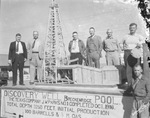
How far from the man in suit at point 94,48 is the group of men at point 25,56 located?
1.25 m

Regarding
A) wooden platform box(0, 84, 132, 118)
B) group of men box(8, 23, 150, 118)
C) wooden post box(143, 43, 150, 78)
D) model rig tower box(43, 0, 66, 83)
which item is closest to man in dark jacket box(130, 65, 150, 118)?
wooden post box(143, 43, 150, 78)

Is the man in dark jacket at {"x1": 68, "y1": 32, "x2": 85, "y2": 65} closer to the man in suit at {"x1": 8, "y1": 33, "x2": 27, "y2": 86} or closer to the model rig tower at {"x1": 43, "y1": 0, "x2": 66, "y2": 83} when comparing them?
the man in suit at {"x1": 8, "y1": 33, "x2": 27, "y2": 86}

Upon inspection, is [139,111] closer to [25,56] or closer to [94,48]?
[94,48]

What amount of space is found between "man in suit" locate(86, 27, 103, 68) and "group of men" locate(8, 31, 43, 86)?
1.25 metres

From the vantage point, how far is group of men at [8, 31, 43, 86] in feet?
20.9

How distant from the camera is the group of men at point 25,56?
20.9 feet

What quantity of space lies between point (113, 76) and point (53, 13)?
335cm

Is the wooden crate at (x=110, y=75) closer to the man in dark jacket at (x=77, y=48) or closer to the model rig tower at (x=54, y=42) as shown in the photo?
the man in dark jacket at (x=77, y=48)

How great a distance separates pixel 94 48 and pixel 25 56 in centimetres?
168

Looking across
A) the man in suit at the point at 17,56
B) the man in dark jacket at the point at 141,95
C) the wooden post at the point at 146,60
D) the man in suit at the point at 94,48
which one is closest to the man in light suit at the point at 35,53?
the man in suit at the point at 17,56

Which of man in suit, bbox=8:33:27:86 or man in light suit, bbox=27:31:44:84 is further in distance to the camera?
man in light suit, bbox=27:31:44:84

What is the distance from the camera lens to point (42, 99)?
5348 millimetres

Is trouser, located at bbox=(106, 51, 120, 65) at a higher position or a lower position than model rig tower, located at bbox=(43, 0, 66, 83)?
lower

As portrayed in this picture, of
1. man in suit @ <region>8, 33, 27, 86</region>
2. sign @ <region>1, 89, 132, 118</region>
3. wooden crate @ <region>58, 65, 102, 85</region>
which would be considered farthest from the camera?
man in suit @ <region>8, 33, 27, 86</region>
